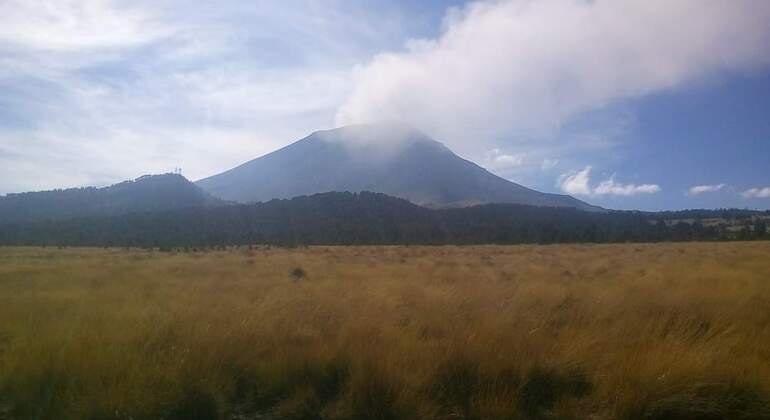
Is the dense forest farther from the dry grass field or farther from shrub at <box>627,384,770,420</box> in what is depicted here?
shrub at <box>627,384,770,420</box>

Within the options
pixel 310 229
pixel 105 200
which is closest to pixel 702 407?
pixel 310 229

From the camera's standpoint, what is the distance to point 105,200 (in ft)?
322

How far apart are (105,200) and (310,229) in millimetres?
54362

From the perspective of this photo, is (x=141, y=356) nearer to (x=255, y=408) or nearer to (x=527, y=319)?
(x=255, y=408)

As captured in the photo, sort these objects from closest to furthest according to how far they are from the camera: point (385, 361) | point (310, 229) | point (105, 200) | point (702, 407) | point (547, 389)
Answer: point (702, 407) → point (547, 389) → point (385, 361) → point (310, 229) → point (105, 200)

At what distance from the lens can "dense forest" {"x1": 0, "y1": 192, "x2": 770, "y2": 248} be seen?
5697 cm

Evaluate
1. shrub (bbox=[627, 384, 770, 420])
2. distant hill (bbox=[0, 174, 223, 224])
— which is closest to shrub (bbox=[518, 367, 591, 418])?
shrub (bbox=[627, 384, 770, 420])

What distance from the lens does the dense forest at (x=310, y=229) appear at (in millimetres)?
56969

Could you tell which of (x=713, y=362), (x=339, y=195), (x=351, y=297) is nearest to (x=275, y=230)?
(x=339, y=195)

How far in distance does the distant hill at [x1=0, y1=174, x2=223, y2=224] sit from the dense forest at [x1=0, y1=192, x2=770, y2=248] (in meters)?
20.6

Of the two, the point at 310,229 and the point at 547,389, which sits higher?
the point at 310,229

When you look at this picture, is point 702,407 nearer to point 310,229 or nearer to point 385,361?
point 385,361

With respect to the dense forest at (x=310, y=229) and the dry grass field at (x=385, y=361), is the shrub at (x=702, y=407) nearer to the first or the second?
the dry grass field at (x=385, y=361)

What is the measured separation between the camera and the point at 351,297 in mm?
8992
